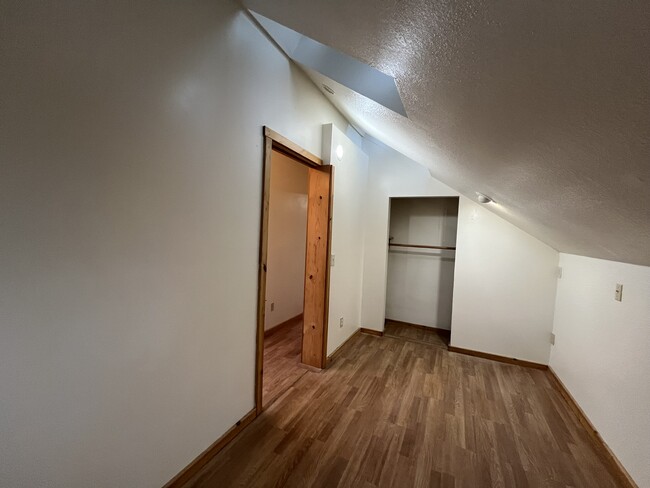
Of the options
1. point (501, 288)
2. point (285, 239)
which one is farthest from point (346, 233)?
point (501, 288)

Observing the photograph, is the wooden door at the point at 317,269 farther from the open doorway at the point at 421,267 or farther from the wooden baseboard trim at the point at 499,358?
the wooden baseboard trim at the point at 499,358

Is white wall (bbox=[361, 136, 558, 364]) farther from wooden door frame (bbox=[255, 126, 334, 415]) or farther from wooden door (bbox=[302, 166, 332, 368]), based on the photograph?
wooden door frame (bbox=[255, 126, 334, 415])

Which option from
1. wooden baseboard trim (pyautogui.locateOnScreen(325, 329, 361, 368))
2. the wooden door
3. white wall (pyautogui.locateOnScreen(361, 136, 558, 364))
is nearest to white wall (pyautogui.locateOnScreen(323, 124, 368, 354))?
wooden baseboard trim (pyautogui.locateOnScreen(325, 329, 361, 368))

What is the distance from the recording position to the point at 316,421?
6.48 feet

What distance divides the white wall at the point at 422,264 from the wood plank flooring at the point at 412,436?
122cm

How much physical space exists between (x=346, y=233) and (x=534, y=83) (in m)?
2.56

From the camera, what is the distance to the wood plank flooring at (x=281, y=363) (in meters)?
2.35

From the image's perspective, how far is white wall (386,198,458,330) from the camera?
12.5 ft

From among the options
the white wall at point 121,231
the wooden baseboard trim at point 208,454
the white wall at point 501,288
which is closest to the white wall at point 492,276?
the white wall at point 501,288

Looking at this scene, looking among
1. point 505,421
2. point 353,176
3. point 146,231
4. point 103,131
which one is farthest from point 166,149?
point 505,421

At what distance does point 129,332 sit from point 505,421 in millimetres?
2505

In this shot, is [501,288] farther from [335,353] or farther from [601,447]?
[335,353]

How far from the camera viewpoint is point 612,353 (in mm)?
1759

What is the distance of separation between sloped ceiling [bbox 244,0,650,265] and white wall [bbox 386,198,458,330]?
2391mm
